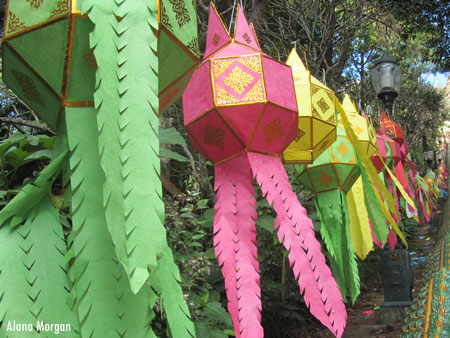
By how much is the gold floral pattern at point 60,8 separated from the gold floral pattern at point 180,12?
9.3 inches

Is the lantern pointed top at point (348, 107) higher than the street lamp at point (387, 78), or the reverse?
the street lamp at point (387, 78)

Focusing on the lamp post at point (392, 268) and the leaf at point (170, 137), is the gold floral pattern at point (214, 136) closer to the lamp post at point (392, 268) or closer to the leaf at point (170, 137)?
the leaf at point (170, 137)

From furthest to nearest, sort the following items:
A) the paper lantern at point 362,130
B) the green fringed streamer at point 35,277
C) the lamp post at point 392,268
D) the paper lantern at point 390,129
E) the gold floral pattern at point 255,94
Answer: the paper lantern at point 390,129, the lamp post at point 392,268, the paper lantern at point 362,130, the gold floral pattern at point 255,94, the green fringed streamer at point 35,277

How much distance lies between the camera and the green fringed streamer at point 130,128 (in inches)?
28.7

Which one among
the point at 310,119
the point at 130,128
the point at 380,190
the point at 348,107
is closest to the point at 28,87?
the point at 130,128

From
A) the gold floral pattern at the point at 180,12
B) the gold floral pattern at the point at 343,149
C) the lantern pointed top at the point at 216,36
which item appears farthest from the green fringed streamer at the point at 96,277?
the gold floral pattern at the point at 343,149

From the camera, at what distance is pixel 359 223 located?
2.95 m

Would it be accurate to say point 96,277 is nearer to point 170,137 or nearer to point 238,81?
point 238,81

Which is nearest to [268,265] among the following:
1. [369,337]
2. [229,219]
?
[369,337]

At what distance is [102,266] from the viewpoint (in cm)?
80

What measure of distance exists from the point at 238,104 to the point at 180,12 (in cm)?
78

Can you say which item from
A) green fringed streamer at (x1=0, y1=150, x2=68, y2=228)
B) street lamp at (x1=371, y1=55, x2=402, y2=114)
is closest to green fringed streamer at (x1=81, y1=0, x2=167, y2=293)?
green fringed streamer at (x1=0, y1=150, x2=68, y2=228)

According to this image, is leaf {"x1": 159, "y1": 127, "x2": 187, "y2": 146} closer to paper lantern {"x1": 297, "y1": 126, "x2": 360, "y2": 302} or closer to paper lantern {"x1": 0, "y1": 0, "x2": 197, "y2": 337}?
paper lantern {"x1": 0, "y1": 0, "x2": 197, "y2": 337}

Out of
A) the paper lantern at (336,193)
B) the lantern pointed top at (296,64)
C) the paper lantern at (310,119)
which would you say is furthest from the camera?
the paper lantern at (336,193)
